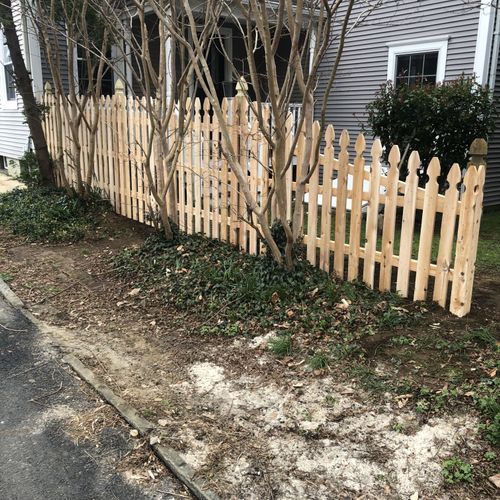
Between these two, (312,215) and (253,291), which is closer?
(253,291)

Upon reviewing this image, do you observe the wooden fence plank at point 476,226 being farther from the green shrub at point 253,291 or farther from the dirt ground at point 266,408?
the green shrub at point 253,291

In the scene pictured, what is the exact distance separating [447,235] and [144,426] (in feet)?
8.98

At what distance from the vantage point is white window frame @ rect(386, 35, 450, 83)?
10914 millimetres

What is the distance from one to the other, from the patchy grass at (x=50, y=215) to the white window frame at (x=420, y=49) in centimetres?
726

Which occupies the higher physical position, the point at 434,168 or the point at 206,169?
the point at 434,168

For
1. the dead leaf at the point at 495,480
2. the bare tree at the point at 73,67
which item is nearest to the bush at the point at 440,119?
the bare tree at the point at 73,67

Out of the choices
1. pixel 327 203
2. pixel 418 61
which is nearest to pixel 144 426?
pixel 327 203

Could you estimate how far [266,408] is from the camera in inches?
135

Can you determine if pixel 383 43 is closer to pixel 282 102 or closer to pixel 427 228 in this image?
pixel 282 102

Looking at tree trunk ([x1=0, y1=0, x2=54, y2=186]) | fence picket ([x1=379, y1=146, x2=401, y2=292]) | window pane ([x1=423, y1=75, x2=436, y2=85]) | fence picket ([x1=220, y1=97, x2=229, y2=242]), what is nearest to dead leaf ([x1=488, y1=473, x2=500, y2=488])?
fence picket ([x1=379, y1=146, x2=401, y2=292])

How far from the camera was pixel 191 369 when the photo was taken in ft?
13.1

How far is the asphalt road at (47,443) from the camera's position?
9.02 ft

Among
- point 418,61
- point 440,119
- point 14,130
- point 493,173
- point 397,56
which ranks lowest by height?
point 493,173

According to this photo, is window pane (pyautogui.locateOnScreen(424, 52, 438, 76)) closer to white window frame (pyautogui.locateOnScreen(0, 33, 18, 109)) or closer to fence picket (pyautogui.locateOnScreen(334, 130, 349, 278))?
fence picket (pyautogui.locateOnScreen(334, 130, 349, 278))
